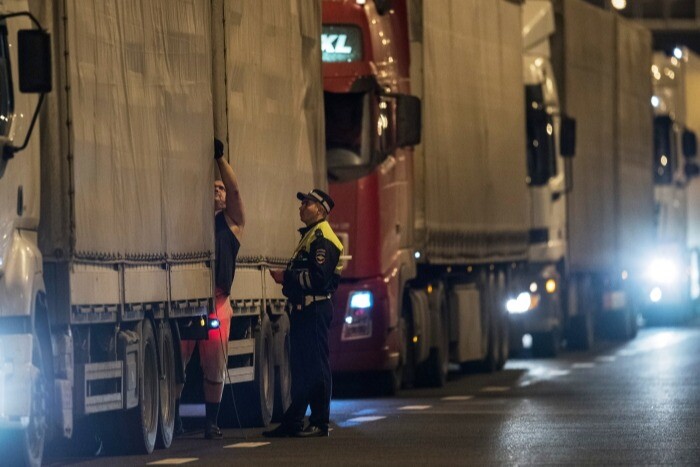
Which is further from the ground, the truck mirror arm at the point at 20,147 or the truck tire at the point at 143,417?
the truck mirror arm at the point at 20,147

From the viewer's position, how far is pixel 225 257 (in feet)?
57.1

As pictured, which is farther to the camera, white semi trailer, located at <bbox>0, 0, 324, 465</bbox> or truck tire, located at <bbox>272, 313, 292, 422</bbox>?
truck tire, located at <bbox>272, 313, 292, 422</bbox>

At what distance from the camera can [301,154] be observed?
790 inches

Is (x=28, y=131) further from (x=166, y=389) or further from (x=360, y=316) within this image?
(x=360, y=316)

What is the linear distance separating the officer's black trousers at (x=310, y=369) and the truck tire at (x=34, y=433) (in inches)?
134

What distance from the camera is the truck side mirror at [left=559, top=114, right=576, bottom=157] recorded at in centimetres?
3281

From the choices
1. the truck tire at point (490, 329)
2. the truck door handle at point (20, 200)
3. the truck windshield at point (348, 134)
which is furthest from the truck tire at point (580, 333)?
the truck door handle at point (20, 200)

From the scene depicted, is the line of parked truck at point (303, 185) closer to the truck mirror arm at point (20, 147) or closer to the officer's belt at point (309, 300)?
the truck mirror arm at point (20, 147)

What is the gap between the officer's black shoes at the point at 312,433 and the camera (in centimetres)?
1717

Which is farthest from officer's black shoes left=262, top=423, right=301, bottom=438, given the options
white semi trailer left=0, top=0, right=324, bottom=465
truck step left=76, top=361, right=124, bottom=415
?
truck step left=76, top=361, right=124, bottom=415

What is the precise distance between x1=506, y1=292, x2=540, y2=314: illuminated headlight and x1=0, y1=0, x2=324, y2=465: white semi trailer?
1212 centimetres

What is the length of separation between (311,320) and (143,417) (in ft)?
6.64

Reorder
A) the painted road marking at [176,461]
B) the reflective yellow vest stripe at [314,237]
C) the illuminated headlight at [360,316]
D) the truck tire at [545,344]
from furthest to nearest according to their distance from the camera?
1. the truck tire at [545,344]
2. the illuminated headlight at [360,316]
3. the reflective yellow vest stripe at [314,237]
4. the painted road marking at [176,461]

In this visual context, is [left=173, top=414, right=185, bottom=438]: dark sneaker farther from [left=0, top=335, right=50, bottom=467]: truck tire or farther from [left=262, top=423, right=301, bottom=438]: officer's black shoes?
[left=0, top=335, right=50, bottom=467]: truck tire
